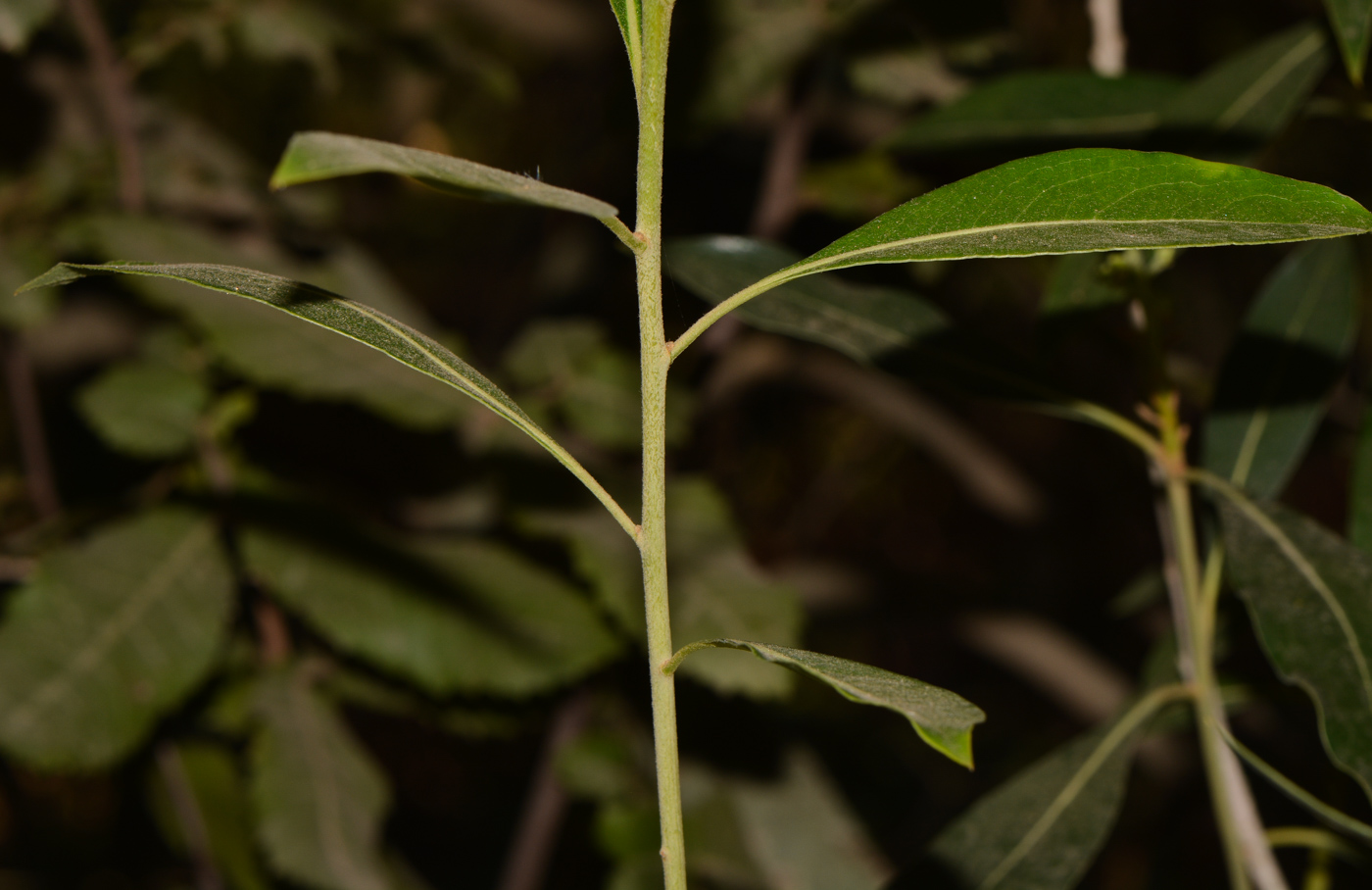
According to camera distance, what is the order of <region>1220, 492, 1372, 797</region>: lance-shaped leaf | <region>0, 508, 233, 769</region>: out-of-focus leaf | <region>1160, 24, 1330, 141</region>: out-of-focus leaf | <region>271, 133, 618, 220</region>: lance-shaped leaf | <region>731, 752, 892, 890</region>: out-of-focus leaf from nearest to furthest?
<region>271, 133, 618, 220</region>: lance-shaped leaf → <region>1220, 492, 1372, 797</region>: lance-shaped leaf → <region>1160, 24, 1330, 141</region>: out-of-focus leaf → <region>0, 508, 233, 769</region>: out-of-focus leaf → <region>731, 752, 892, 890</region>: out-of-focus leaf

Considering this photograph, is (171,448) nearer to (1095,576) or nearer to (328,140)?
(328,140)

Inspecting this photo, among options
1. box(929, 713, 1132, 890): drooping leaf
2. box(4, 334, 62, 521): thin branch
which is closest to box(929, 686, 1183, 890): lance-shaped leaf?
box(929, 713, 1132, 890): drooping leaf

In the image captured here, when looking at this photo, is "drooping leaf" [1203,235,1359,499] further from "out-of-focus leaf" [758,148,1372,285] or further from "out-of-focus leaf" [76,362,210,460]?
"out-of-focus leaf" [76,362,210,460]

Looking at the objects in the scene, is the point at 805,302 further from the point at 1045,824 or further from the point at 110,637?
the point at 110,637

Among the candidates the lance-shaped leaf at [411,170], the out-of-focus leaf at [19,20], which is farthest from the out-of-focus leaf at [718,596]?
the out-of-focus leaf at [19,20]

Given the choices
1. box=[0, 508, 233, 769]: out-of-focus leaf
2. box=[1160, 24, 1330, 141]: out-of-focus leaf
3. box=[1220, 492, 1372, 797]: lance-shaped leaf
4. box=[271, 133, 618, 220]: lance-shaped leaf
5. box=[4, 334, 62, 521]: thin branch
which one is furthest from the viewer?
box=[4, 334, 62, 521]: thin branch

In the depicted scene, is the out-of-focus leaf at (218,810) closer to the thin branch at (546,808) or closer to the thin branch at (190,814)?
the thin branch at (190,814)

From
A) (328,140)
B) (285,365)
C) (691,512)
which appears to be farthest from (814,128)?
(328,140)
